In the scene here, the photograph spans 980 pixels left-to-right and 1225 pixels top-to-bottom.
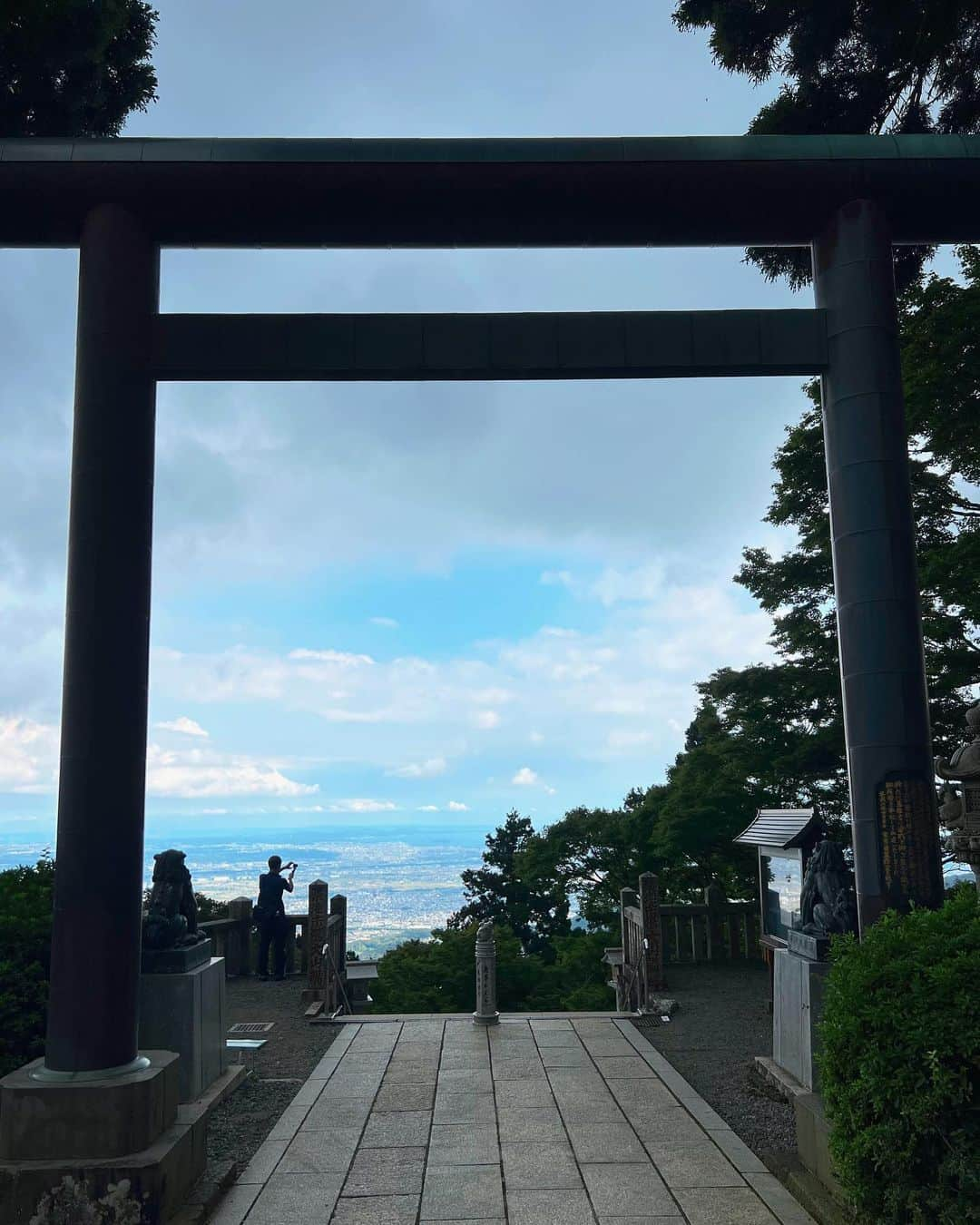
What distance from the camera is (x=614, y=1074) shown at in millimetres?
10281

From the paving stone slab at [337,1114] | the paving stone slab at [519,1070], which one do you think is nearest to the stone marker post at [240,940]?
the paving stone slab at [519,1070]

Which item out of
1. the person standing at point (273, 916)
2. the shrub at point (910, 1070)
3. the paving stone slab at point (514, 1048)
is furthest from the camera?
the person standing at point (273, 916)

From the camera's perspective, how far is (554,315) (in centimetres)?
845

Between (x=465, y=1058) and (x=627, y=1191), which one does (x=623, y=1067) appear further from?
(x=627, y=1191)

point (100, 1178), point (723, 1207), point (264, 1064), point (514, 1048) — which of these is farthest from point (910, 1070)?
point (264, 1064)

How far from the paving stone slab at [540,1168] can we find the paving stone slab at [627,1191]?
134 mm

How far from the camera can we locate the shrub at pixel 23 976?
7.63 m

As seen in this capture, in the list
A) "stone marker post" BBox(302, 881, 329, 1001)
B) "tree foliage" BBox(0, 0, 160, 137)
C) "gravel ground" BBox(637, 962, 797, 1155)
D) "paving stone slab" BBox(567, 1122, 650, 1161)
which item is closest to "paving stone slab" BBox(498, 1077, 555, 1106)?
"paving stone slab" BBox(567, 1122, 650, 1161)

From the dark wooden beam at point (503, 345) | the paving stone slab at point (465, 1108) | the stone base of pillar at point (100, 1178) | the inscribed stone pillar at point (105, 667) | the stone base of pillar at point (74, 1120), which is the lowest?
the paving stone slab at point (465, 1108)

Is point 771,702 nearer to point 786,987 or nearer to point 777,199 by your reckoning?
point 786,987

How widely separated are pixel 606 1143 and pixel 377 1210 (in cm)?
218

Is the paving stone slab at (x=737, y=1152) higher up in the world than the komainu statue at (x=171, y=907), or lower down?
lower down

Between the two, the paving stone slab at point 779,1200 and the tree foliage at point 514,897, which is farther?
the tree foliage at point 514,897

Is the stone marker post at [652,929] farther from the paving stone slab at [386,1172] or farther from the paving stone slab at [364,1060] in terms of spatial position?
the paving stone slab at [386,1172]
